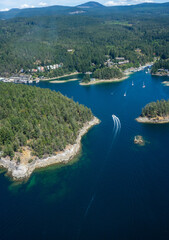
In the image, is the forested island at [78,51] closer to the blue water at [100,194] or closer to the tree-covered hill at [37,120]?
the tree-covered hill at [37,120]

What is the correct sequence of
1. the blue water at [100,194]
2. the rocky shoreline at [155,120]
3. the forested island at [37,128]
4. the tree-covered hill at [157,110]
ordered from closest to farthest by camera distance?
the blue water at [100,194]
the forested island at [37,128]
the rocky shoreline at [155,120]
the tree-covered hill at [157,110]

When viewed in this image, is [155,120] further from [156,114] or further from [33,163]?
[33,163]

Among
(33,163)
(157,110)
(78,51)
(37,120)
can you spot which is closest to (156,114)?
(157,110)

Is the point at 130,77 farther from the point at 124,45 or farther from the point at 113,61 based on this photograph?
the point at 124,45

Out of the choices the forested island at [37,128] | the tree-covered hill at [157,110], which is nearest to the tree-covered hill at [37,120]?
the forested island at [37,128]

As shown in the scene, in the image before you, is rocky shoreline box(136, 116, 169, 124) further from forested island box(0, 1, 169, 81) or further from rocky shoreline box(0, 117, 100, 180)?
forested island box(0, 1, 169, 81)

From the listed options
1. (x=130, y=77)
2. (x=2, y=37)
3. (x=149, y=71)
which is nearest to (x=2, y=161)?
(x=130, y=77)

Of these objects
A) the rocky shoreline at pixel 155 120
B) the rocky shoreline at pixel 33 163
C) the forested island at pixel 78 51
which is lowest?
the rocky shoreline at pixel 33 163
